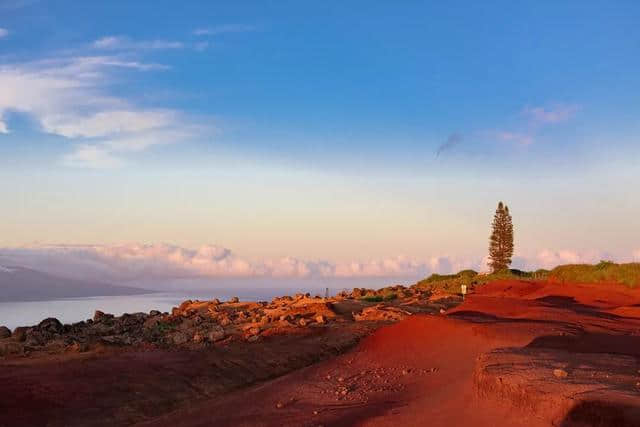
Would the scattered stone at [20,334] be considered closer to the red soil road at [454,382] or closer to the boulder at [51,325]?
the boulder at [51,325]

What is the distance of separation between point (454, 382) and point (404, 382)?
4.65 ft

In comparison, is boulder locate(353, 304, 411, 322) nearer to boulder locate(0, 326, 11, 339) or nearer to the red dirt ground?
the red dirt ground

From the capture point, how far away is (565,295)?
103 feet

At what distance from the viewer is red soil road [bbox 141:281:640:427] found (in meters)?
8.52

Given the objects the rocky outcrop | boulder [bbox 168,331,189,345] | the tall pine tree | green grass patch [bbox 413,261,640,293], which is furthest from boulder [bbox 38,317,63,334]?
the tall pine tree

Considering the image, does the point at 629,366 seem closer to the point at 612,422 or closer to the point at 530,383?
the point at 530,383

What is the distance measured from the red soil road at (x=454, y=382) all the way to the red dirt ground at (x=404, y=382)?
1.0 inches

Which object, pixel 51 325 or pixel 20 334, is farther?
pixel 51 325

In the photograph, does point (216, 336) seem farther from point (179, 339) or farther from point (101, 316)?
point (101, 316)

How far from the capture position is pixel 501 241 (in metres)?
67.3

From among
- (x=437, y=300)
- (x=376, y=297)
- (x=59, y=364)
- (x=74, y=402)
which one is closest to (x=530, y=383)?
(x=74, y=402)

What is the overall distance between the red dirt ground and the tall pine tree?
48.3 meters

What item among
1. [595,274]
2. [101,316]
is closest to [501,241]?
[595,274]

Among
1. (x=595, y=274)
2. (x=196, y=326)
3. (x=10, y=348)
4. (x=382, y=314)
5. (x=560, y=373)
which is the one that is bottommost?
(x=10, y=348)
